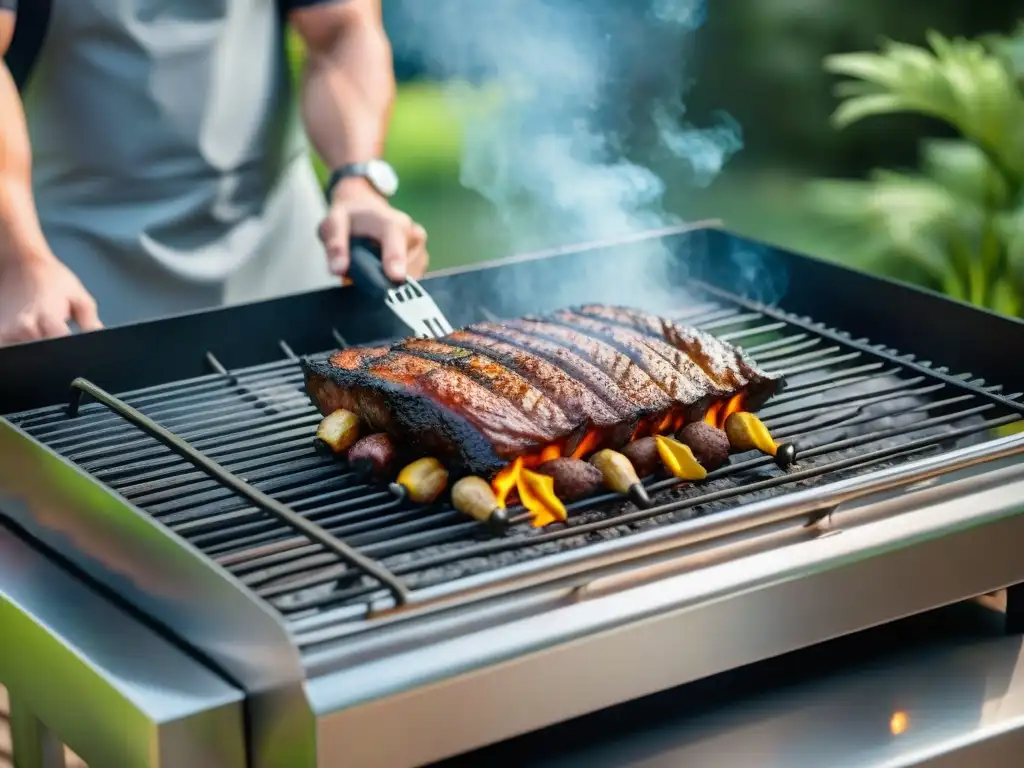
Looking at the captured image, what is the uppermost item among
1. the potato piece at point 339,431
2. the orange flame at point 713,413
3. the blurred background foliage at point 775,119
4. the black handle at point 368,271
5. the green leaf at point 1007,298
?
the blurred background foliage at point 775,119

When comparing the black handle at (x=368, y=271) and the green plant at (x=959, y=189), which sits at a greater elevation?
the green plant at (x=959, y=189)

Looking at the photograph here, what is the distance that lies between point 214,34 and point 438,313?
1407 millimetres

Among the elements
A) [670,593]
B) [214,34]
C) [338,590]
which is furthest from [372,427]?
[214,34]

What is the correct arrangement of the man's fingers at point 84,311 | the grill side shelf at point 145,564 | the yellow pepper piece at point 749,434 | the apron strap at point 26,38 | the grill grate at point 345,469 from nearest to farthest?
the grill side shelf at point 145,564 < the grill grate at point 345,469 < the yellow pepper piece at point 749,434 < the man's fingers at point 84,311 < the apron strap at point 26,38

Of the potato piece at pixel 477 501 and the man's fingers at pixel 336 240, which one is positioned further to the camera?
Answer: the man's fingers at pixel 336 240

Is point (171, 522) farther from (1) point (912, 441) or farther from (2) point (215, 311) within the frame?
(1) point (912, 441)

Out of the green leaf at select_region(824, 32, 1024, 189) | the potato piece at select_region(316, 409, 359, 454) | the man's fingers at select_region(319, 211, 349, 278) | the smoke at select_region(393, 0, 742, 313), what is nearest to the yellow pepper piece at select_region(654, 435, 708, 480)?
the potato piece at select_region(316, 409, 359, 454)

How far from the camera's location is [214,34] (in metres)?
3.84

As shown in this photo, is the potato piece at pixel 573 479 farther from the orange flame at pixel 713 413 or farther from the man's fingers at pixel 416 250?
the man's fingers at pixel 416 250

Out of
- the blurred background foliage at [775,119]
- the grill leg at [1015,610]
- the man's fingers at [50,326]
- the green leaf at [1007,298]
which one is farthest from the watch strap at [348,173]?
the blurred background foliage at [775,119]

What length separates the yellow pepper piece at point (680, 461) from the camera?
2.34 metres

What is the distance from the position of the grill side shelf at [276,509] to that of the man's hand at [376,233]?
90 centimetres

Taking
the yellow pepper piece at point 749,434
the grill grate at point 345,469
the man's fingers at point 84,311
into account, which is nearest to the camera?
the grill grate at point 345,469

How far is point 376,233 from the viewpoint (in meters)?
3.30
